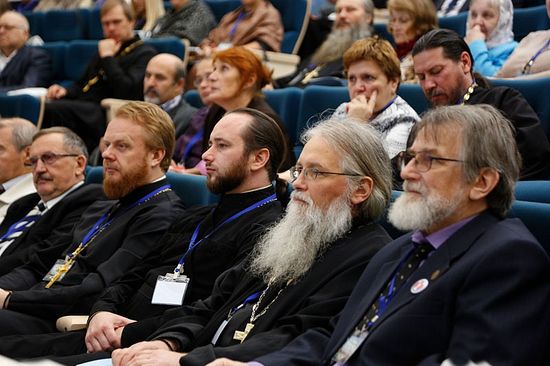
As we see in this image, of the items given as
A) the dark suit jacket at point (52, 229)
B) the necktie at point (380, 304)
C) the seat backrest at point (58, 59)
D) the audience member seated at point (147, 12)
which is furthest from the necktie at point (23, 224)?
the audience member seated at point (147, 12)

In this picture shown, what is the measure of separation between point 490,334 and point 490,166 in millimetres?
496

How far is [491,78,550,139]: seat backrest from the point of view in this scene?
434 centimetres

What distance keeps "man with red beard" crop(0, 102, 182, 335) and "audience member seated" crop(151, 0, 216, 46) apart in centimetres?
365

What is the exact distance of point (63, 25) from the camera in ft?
31.5

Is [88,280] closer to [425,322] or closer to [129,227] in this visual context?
[129,227]

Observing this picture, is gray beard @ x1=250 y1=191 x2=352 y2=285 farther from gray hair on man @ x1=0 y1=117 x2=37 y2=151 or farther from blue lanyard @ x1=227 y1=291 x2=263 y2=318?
gray hair on man @ x1=0 y1=117 x2=37 y2=151

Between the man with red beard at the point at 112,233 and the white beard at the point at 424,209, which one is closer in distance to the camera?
the white beard at the point at 424,209

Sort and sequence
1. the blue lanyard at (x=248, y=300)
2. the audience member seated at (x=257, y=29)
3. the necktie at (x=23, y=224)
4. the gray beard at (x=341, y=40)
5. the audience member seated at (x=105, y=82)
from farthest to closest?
the audience member seated at (x=257, y=29) < the audience member seated at (x=105, y=82) < the gray beard at (x=341, y=40) < the necktie at (x=23, y=224) < the blue lanyard at (x=248, y=300)

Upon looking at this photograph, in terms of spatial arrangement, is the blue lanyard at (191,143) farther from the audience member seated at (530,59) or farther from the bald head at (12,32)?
the bald head at (12,32)

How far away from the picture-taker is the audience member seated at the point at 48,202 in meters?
4.64

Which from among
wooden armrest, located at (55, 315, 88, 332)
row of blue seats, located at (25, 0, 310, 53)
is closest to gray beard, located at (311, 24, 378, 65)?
row of blue seats, located at (25, 0, 310, 53)

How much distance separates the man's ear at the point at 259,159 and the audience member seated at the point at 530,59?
5.46ft

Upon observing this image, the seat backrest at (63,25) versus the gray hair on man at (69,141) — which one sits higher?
the gray hair on man at (69,141)

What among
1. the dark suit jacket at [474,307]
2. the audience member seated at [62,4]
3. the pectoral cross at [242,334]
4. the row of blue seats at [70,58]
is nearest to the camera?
the dark suit jacket at [474,307]
